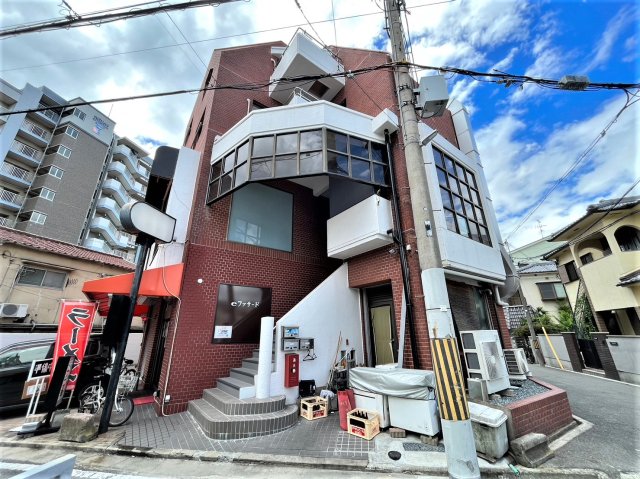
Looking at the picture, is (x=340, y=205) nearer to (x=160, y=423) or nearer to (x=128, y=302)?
(x=128, y=302)

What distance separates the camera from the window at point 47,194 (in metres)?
24.1

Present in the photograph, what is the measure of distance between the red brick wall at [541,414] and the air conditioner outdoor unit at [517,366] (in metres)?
1.72

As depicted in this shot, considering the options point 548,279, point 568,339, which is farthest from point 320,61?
point 548,279

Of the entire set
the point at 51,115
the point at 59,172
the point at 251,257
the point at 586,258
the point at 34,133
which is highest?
the point at 51,115

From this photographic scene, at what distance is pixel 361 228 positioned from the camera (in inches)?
293

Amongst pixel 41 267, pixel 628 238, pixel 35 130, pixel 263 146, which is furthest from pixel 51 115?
pixel 628 238

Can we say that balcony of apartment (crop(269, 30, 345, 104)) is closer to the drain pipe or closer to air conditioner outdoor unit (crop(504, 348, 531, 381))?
the drain pipe

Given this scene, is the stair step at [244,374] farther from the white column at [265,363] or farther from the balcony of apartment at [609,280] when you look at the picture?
the balcony of apartment at [609,280]

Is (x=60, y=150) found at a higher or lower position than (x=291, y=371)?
higher

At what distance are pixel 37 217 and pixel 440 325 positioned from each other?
34387 millimetres

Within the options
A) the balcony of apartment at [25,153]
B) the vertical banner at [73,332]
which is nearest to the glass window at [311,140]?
the vertical banner at [73,332]

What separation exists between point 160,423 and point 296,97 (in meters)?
10.3

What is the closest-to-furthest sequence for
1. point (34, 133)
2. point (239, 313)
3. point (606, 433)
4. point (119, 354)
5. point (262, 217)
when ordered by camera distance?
point (606, 433), point (119, 354), point (239, 313), point (262, 217), point (34, 133)

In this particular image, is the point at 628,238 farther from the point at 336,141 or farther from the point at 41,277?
the point at 41,277
